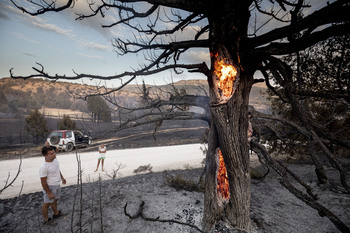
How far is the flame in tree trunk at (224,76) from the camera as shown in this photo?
8.38 feet

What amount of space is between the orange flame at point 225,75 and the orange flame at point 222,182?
118 cm

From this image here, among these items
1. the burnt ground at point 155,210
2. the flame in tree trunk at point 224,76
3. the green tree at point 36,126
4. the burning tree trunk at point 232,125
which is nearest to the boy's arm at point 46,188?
the burnt ground at point 155,210

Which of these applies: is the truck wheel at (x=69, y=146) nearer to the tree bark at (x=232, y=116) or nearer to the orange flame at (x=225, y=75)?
the tree bark at (x=232, y=116)

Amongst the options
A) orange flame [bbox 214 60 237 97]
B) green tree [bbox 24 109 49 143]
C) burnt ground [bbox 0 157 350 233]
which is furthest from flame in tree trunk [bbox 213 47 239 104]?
green tree [bbox 24 109 49 143]

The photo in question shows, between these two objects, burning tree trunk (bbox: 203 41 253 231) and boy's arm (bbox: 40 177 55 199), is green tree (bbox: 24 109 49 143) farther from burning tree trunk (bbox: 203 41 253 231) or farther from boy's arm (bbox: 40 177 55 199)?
burning tree trunk (bbox: 203 41 253 231)

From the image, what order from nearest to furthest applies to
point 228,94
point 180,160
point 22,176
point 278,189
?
point 228,94 → point 278,189 → point 22,176 → point 180,160

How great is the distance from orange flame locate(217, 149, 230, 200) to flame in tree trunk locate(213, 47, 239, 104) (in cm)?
110

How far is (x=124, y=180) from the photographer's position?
657 centimetres

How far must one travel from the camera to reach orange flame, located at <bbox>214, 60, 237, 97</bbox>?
2.59 m

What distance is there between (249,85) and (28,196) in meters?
7.54

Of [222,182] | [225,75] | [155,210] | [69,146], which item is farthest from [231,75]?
[69,146]

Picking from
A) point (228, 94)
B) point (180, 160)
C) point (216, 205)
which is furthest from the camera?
point (180, 160)

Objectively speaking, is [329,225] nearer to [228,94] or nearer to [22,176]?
[228,94]

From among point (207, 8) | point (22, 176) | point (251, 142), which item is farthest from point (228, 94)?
point (22, 176)
